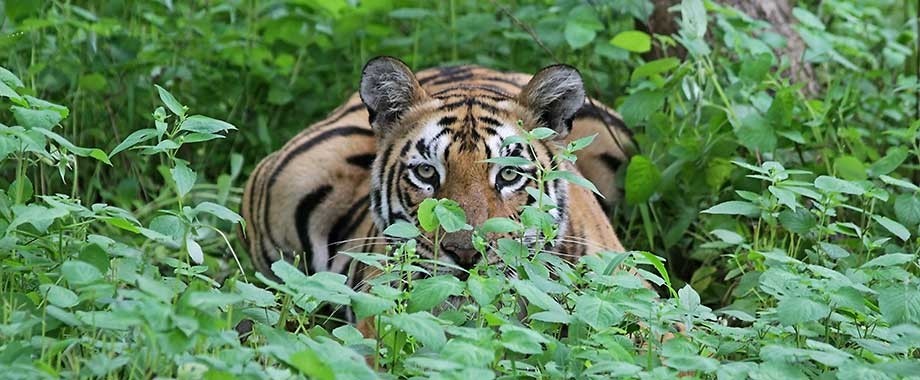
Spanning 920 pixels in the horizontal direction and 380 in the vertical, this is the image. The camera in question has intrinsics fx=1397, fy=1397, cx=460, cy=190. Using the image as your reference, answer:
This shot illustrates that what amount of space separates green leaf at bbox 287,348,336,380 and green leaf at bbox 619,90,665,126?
7.68ft

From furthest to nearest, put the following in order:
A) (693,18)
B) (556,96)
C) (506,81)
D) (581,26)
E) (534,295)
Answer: (581,26)
(506,81)
(693,18)
(556,96)
(534,295)

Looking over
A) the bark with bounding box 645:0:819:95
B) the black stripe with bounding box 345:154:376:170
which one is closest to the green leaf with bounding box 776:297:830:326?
the black stripe with bounding box 345:154:376:170

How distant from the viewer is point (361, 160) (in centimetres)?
473

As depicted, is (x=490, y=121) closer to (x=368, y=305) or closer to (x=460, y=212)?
(x=460, y=212)

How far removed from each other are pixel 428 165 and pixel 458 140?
11 cm

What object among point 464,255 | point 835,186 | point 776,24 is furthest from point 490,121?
point 776,24

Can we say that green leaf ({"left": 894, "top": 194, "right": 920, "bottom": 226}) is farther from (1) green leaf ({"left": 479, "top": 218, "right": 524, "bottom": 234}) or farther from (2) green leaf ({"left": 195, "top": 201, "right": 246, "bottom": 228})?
(2) green leaf ({"left": 195, "top": 201, "right": 246, "bottom": 228})

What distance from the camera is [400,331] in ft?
9.73

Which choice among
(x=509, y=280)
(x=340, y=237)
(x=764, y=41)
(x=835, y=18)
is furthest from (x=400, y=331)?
(x=835, y=18)

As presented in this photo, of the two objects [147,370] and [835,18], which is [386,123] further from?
[835,18]

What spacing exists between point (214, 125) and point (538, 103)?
4.03 ft

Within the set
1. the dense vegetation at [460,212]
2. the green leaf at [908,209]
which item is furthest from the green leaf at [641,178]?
the green leaf at [908,209]

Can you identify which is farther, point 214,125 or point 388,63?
point 388,63

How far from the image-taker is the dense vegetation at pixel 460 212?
9.01ft
